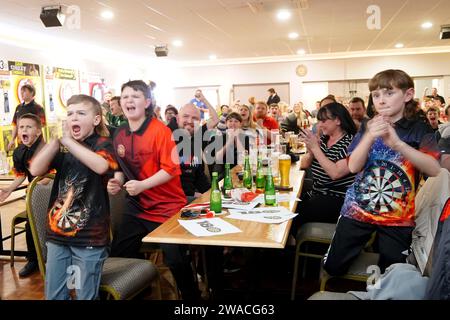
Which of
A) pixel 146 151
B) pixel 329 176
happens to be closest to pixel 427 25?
pixel 329 176

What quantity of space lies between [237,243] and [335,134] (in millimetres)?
1440

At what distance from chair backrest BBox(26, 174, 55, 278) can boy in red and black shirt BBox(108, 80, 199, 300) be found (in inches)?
Result: 15.0

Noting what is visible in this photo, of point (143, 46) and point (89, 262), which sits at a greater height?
point (143, 46)

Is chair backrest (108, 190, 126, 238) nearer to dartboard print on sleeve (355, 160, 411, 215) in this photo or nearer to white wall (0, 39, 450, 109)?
dartboard print on sleeve (355, 160, 411, 215)

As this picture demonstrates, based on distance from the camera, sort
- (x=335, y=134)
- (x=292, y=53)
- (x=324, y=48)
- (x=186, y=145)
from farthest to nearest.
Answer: (x=292, y=53) → (x=324, y=48) → (x=186, y=145) → (x=335, y=134)

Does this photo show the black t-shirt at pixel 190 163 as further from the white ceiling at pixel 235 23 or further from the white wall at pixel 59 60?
the white ceiling at pixel 235 23

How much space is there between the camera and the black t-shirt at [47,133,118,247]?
69.2 inches

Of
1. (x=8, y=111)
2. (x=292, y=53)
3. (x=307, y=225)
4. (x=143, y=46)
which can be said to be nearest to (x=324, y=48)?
(x=292, y=53)

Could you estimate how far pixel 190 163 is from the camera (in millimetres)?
3121

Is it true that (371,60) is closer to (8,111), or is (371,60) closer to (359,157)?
(8,111)

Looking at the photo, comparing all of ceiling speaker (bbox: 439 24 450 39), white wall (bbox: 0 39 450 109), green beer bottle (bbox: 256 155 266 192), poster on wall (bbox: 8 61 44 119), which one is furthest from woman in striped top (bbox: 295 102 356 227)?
white wall (bbox: 0 39 450 109)

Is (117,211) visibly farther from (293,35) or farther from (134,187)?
(293,35)

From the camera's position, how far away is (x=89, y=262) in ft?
5.73

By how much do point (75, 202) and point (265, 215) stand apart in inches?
36.0
